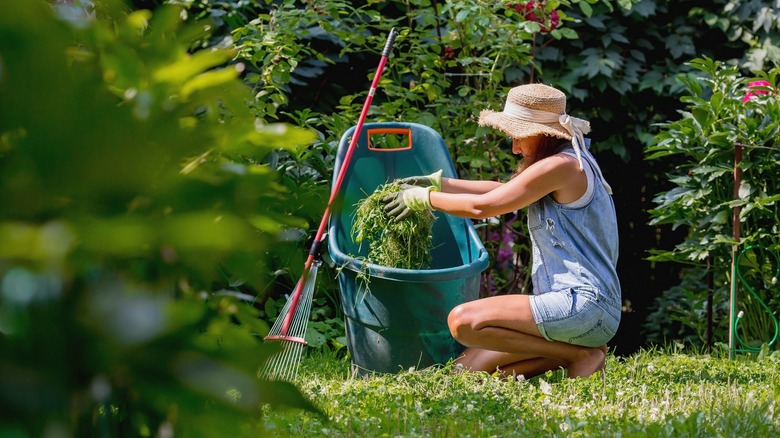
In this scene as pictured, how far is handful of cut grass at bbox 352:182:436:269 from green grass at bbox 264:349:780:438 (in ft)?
1.35

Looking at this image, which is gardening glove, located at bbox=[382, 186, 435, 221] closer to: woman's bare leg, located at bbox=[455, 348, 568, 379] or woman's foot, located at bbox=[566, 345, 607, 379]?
woman's bare leg, located at bbox=[455, 348, 568, 379]

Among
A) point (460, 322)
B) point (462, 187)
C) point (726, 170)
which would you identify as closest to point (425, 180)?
point (462, 187)

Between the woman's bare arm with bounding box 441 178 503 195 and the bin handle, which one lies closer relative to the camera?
the woman's bare arm with bounding box 441 178 503 195

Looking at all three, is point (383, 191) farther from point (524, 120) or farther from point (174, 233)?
point (174, 233)

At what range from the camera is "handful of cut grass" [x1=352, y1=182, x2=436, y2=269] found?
11.1ft

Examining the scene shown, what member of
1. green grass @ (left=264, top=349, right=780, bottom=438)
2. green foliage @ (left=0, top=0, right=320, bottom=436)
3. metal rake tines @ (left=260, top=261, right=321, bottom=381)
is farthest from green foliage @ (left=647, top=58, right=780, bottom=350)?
green foliage @ (left=0, top=0, right=320, bottom=436)

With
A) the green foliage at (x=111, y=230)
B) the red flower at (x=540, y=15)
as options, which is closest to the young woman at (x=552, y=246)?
the red flower at (x=540, y=15)

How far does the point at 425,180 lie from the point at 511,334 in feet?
2.27

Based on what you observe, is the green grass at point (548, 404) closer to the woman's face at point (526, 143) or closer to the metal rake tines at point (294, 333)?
the metal rake tines at point (294, 333)

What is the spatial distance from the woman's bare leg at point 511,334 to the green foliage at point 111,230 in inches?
91.3

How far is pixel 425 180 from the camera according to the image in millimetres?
3486

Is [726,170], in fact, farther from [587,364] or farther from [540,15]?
[587,364]

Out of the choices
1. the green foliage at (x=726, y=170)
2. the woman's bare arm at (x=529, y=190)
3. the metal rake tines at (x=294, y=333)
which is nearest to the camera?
the woman's bare arm at (x=529, y=190)

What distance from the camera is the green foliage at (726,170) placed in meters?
3.92
